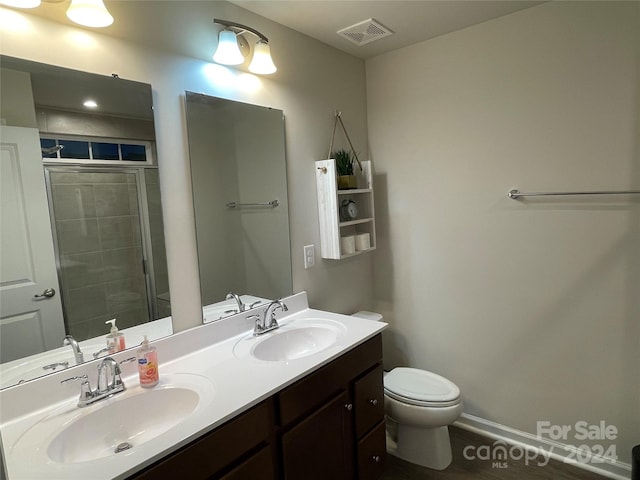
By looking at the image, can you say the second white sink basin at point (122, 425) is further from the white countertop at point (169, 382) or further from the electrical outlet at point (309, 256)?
the electrical outlet at point (309, 256)

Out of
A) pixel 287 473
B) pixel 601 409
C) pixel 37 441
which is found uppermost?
pixel 37 441

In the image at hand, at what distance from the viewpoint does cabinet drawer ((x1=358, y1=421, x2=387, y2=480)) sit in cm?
175

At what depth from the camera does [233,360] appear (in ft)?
5.01

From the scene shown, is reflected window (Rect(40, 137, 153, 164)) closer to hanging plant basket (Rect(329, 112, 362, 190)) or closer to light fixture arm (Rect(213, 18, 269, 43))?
light fixture arm (Rect(213, 18, 269, 43))

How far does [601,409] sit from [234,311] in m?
1.96

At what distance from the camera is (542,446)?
212 cm

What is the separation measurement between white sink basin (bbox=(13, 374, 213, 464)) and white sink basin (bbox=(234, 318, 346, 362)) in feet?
1.25

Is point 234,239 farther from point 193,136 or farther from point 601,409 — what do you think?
point 601,409

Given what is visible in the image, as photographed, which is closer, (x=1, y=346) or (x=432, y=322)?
(x=1, y=346)

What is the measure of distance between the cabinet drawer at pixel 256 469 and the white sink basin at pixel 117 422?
227mm

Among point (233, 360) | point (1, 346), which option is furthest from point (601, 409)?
point (1, 346)

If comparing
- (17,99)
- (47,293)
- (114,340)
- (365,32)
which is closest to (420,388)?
(114,340)

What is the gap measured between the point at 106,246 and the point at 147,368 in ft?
1.55

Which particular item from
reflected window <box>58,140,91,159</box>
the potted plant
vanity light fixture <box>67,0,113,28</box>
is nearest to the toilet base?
the potted plant
